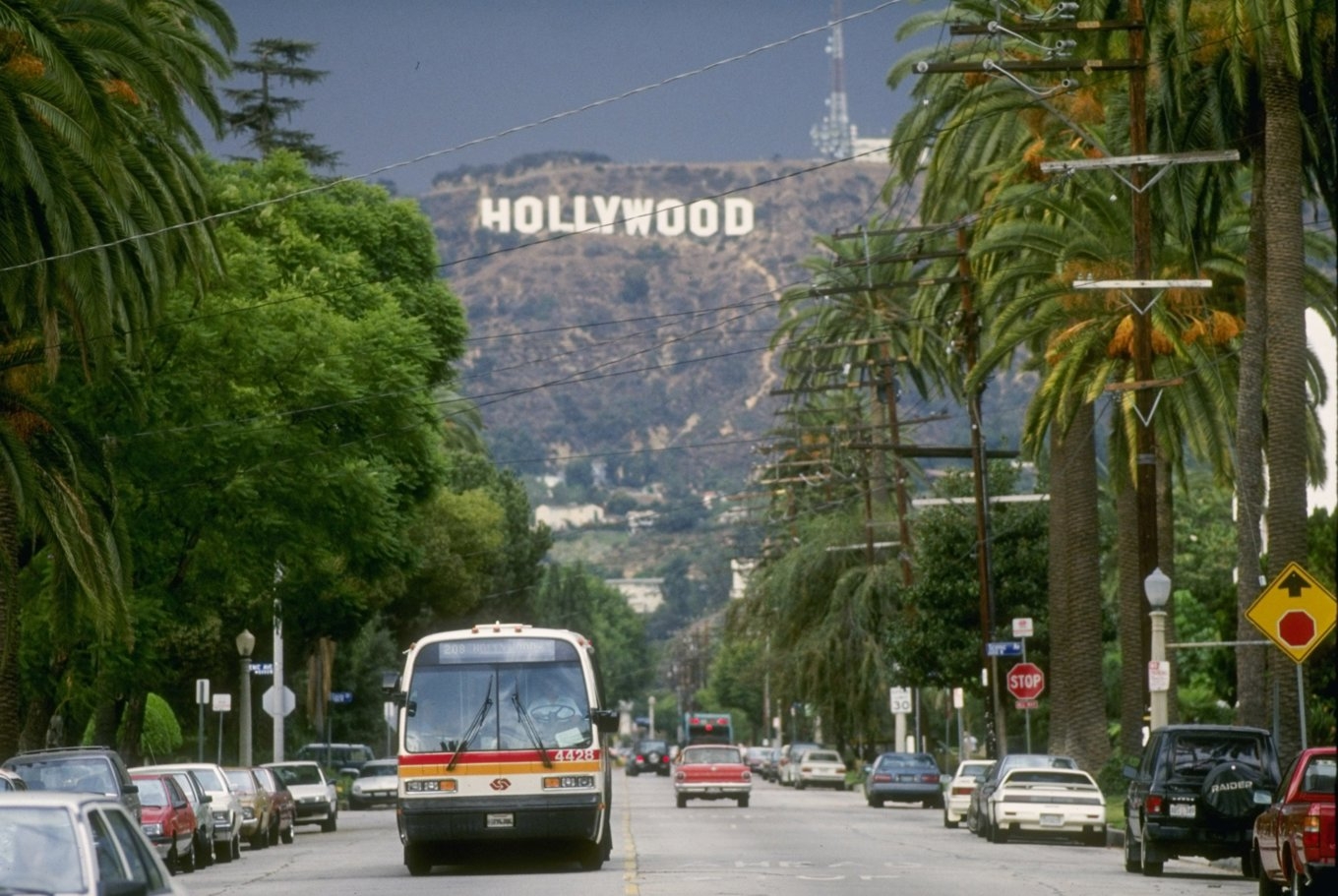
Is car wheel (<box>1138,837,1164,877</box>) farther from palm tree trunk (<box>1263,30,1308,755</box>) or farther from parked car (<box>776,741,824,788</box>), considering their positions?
parked car (<box>776,741,824,788</box>)

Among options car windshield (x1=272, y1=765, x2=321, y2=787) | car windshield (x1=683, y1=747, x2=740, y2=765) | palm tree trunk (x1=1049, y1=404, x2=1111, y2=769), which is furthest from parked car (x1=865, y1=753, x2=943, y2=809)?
car windshield (x1=272, y1=765, x2=321, y2=787)

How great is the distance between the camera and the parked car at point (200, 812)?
108 feet

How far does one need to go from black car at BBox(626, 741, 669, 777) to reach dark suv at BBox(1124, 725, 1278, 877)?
9459cm

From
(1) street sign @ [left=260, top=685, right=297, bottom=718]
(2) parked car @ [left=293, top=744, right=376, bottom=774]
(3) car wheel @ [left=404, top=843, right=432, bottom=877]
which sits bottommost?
(3) car wheel @ [left=404, top=843, right=432, bottom=877]

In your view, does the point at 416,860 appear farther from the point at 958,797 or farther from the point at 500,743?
the point at 958,797

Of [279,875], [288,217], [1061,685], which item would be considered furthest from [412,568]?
[279,875]

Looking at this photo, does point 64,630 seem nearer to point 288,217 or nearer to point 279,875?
point 279,875

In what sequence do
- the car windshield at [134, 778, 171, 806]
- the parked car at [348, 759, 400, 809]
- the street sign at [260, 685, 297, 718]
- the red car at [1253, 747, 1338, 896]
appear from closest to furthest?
the red car at [1253, 747, 1338, 896] → the car windshield at [134, 778, 171, 806] → the street sign at [260, 685, 297, 718] → the parked car at [348, 759, 400, 809]

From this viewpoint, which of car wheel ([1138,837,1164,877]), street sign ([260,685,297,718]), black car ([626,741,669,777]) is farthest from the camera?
black car ([626,741,669,777])

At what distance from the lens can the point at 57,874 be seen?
11109mm

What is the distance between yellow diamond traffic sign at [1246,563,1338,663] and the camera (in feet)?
87.4

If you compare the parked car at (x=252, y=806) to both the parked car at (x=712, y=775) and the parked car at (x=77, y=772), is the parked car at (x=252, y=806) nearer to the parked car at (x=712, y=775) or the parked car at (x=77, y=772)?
the parked car at (x=77, y=772)

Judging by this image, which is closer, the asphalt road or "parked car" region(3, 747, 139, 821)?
the asphalt road

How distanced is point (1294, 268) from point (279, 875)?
17.5 meters
